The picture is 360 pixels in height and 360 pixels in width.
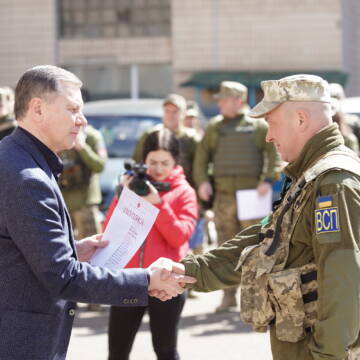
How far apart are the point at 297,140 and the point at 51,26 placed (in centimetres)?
2407

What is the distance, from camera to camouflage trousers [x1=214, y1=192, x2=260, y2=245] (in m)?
7.84

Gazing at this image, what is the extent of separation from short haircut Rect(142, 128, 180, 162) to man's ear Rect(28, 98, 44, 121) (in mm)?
1931

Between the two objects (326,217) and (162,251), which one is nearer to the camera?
(326,217)

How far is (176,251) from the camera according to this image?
15.7ft

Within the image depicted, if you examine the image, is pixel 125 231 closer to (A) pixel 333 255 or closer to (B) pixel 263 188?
(A) pixel 333 255

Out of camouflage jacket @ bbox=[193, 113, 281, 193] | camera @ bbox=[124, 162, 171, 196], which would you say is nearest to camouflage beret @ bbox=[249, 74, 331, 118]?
camera @ bbox=[124, 162, 171, 196]

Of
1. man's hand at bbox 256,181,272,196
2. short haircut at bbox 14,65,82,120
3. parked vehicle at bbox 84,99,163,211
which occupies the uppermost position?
short haircut at bbox 14,65,82,120

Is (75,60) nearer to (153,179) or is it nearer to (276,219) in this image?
(153,179)

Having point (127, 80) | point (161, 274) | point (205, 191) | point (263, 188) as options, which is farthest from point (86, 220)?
point (127, 80)

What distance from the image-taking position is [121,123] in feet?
33.5

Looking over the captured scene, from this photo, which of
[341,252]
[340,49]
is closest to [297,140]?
[341,252]

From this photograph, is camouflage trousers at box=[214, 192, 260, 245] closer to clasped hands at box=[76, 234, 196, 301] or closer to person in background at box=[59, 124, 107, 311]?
person in background at box=[59, 124, 107, 311]

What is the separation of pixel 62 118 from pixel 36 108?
107 mm

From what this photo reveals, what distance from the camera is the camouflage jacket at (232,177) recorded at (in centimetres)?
769
